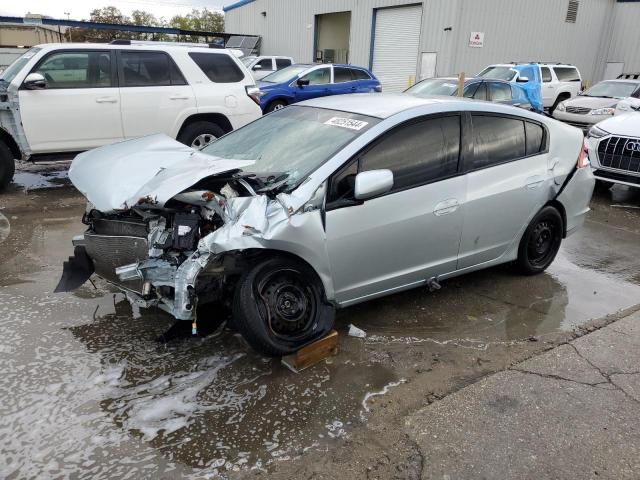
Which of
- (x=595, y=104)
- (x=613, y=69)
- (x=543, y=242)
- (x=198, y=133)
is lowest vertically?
(x=543, y=242)

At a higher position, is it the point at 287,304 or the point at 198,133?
the point at 198,133

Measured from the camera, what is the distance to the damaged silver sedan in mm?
3189

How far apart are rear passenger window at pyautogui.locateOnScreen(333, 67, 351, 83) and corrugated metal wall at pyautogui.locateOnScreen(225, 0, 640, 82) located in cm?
702

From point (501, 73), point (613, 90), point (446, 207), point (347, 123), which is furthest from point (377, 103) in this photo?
point (501, 73)

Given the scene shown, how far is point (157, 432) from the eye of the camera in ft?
9.09

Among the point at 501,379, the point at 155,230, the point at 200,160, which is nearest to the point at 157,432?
the point at 155,230

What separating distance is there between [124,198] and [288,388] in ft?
5.01

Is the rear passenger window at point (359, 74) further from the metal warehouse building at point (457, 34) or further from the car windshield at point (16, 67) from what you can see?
the car windshield at point (16, 67)

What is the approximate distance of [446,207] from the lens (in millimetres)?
3885

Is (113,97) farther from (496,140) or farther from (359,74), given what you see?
(359,74)

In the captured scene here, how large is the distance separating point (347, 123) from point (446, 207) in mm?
958

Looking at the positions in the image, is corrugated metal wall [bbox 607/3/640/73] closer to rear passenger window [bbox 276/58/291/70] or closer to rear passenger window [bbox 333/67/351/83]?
rear passenger window [bbox 276/58/291/70]

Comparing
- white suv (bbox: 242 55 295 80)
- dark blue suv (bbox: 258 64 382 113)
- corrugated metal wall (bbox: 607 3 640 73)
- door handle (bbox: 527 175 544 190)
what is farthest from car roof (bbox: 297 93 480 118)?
corrugated metal wall (bbox: 607 3 640 73)

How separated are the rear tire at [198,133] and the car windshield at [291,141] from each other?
3.75m
